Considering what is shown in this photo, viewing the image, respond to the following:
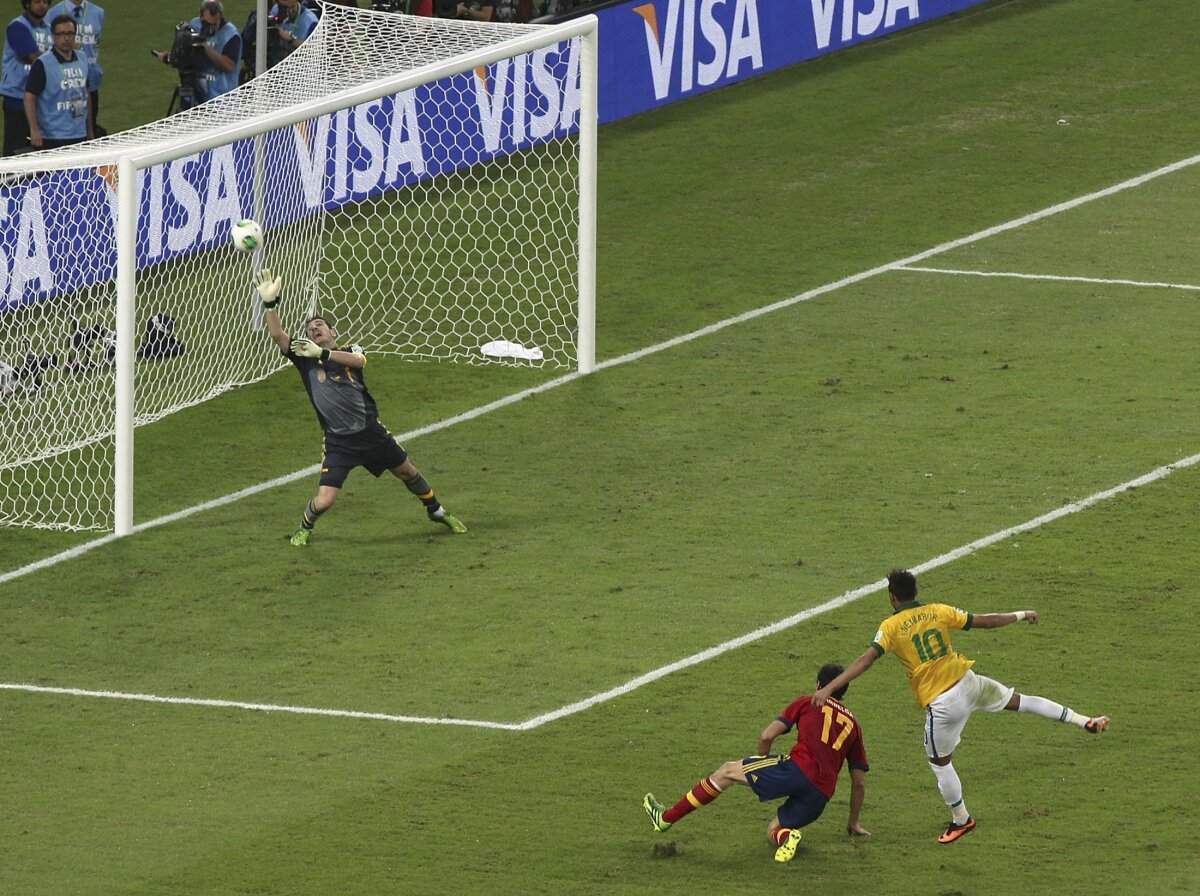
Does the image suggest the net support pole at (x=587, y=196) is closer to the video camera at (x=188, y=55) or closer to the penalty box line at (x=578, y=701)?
the video camera at (x=188, y=55)

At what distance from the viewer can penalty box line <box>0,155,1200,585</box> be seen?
1758 cm

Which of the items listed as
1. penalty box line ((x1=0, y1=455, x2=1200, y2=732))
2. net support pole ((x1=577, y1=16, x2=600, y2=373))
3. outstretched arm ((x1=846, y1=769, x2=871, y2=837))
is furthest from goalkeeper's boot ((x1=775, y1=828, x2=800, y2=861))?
net support pole ((x1=577, y1=16, x2=600, y2=373))

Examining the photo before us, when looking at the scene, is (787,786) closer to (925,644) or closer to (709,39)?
(925,644)

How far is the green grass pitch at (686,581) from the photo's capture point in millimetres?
12578

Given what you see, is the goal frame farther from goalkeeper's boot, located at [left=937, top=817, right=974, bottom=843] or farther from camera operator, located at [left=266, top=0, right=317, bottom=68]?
goalkeeper's boot, located at [left=937, top=817, right=974, bottom=843]

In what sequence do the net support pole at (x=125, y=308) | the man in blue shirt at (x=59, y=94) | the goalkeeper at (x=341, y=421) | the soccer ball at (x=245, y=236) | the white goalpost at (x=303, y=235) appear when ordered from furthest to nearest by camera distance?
the man in blue shirt at (x=59, y=94) → the white goalpost at (x=303, y=235) → the net support pole at (x=125, y=308) → the goalkeeper at (x=341, y=421) → the soccer ball at (x=245, y=236)

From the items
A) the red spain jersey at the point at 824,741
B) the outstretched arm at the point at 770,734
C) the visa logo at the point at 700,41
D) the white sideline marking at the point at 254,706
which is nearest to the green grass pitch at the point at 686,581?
the white sideline marking at the point at 254,706

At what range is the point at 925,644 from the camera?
1255cm

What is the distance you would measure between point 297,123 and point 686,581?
6.16 meters

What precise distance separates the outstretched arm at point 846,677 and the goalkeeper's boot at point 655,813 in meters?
1.01

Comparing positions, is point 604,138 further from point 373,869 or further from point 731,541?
point 373,869

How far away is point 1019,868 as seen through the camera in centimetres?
1216

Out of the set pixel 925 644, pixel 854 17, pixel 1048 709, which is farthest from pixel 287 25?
→ pixel 1048 709

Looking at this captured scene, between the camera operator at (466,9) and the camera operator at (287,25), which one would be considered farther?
the camera operator at (466,9)
